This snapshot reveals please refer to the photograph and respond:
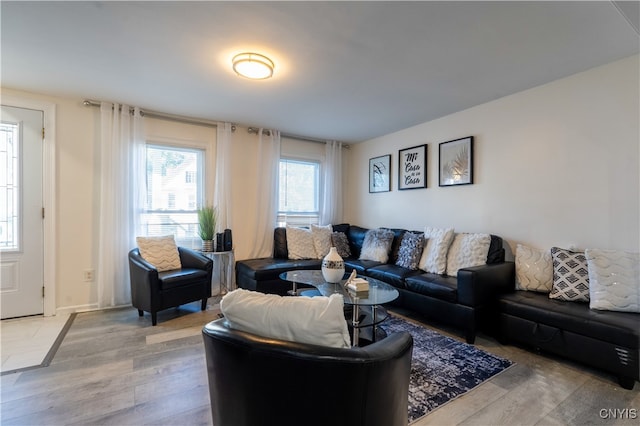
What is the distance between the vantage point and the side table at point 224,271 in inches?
162

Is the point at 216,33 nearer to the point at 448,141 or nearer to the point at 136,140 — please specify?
the point at 136,140

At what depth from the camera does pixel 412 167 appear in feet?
13.8

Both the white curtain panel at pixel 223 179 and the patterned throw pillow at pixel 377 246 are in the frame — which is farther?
the white curtain panel at pixel 223 179

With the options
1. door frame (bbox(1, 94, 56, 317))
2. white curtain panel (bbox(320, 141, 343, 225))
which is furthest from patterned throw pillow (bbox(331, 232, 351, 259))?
door frame (bbox(1, 94, 56, 317))

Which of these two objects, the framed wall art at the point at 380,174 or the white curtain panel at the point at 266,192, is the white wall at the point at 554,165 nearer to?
the framed wall art at the point at 380,174

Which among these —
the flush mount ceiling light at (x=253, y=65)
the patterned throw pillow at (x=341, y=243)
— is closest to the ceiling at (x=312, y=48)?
the flush mount ceiling light at (x=253, y=65)

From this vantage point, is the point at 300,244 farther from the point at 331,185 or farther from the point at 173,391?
the point at 173,391

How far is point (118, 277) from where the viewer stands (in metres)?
3.42

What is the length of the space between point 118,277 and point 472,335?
3814mm

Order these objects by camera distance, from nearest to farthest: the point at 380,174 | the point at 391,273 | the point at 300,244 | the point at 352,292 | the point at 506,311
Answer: the point at 352,292
the point at 506,311
the point at 391,273
the point at 300,244
the point at 380,174

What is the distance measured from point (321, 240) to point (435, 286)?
6.27 ft

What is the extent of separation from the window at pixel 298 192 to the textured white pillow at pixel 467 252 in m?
2.41

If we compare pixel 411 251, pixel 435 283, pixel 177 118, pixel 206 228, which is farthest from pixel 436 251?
pixel 177 118

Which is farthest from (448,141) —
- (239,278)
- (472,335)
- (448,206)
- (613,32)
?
(239,278)
